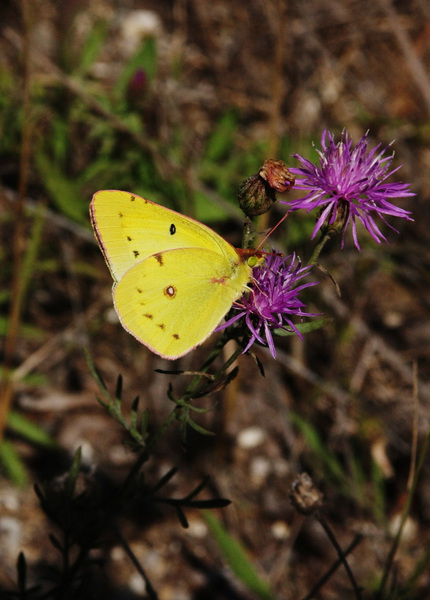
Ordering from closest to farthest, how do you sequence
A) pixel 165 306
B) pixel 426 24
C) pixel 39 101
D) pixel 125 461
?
pixel 165 306 < pixel 125 461 < pixel 39 101 < pixel 426 24

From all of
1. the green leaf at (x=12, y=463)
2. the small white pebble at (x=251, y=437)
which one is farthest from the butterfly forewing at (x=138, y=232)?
the small white pebble at (x=251, y=437)

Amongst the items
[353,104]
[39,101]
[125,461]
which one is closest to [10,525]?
[125,461]

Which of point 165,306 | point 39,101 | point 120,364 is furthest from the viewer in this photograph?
point 39,101

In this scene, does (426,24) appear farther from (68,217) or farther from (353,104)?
(68,217)

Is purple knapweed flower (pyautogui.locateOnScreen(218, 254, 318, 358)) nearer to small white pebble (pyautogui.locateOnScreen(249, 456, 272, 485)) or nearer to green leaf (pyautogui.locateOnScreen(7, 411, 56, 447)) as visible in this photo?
green leaf (pyautogui.locateOnScreen(7, 411, 56, 447))

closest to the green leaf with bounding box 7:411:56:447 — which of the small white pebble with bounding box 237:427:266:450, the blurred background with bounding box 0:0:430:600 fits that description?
the blurred background with bounding box 0:0:430:600

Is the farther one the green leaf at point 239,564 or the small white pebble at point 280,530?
the small white pebble at point 280,530

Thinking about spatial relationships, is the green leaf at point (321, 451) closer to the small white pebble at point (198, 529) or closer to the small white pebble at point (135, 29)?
the small white pebble at point (198, 529)
